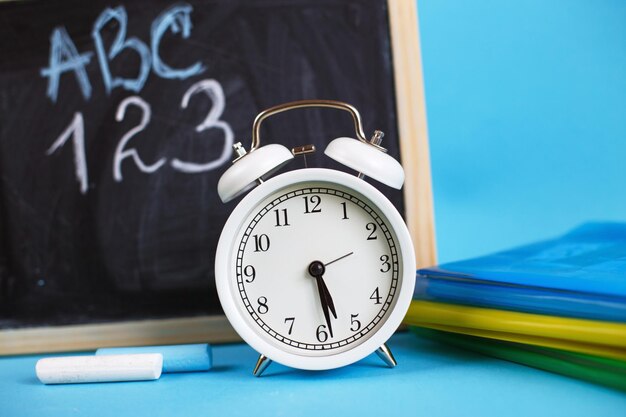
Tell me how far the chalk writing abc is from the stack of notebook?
49 centimetres

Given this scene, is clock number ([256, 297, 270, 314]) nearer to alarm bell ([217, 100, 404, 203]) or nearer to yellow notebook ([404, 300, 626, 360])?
alarm bell ([217, 100, 404, 203])

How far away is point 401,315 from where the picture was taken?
1058 millimetres

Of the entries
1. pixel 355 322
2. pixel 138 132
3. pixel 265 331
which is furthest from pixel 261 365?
pixel 138 132

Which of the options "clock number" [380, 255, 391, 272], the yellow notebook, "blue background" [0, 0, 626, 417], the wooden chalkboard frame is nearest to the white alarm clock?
"clock number" [380, 255, 391, 272]

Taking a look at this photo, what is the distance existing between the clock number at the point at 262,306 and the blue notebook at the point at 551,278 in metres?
0.32

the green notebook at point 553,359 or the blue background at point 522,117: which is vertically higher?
the blue background at point 522,117

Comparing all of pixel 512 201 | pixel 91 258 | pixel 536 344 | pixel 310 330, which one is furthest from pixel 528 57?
pixel 91 258

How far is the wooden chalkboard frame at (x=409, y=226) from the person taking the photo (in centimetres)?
135

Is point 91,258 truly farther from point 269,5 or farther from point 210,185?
point 269,5

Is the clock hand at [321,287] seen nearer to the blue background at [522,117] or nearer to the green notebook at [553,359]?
the green notebook at [553,359]

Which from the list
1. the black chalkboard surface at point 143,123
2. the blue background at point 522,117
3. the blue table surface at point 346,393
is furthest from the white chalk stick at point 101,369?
the blue background at point 522,117

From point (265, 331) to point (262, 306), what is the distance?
0.04 meters

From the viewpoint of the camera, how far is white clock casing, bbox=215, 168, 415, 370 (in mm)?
1052

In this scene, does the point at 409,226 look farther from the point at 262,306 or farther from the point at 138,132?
the point at 138,132
